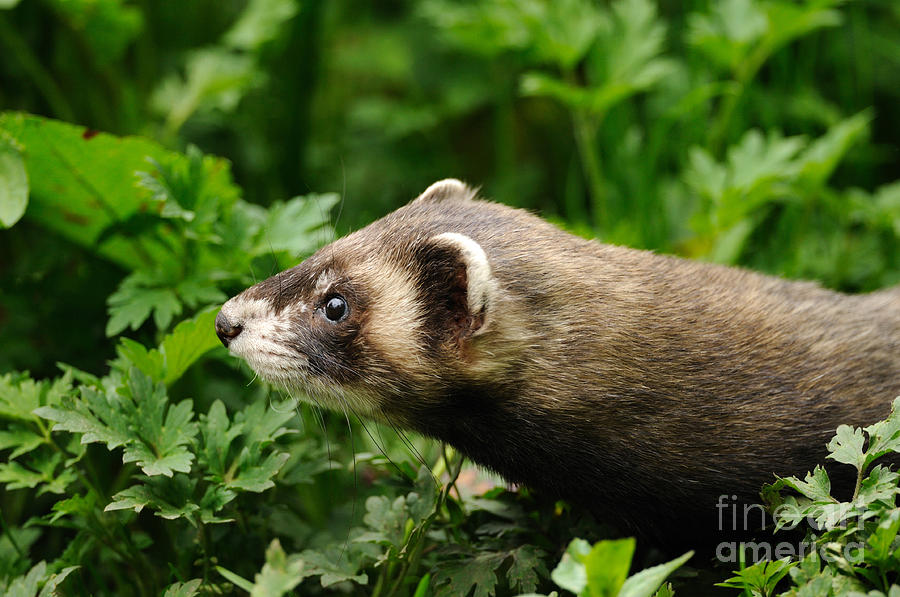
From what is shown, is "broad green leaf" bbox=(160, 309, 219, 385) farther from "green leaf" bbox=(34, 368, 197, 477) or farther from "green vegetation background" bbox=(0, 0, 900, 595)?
"green leaf" bbox=(34, 368, 197, 477)

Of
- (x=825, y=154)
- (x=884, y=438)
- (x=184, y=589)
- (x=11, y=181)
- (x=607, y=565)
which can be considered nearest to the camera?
(x=607, y=565)

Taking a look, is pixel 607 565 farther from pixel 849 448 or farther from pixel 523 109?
pixel 523 109

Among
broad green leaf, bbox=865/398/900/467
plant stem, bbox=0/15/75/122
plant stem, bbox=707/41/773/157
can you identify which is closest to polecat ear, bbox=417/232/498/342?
broad green leaf, bbox=865/398/900/467

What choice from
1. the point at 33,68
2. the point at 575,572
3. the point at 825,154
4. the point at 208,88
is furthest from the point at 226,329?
the point at 825,154

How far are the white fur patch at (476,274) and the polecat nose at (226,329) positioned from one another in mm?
640

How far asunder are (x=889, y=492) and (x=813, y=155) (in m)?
2.30

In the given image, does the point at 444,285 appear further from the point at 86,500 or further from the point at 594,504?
the point at 86,500

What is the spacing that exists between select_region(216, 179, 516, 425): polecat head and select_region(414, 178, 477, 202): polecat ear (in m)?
0.32

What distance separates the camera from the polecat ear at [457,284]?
95.7 inches

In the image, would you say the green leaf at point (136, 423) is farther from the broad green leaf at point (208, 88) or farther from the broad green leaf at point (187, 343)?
the broad green leaf at point (208, 88)

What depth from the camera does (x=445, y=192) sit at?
121 inches

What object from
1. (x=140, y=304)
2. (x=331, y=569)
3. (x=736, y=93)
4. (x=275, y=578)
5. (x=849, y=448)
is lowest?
(x=275, y=578)

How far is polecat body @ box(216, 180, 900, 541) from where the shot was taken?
2484 millimetres

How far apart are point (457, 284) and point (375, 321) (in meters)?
0.25
